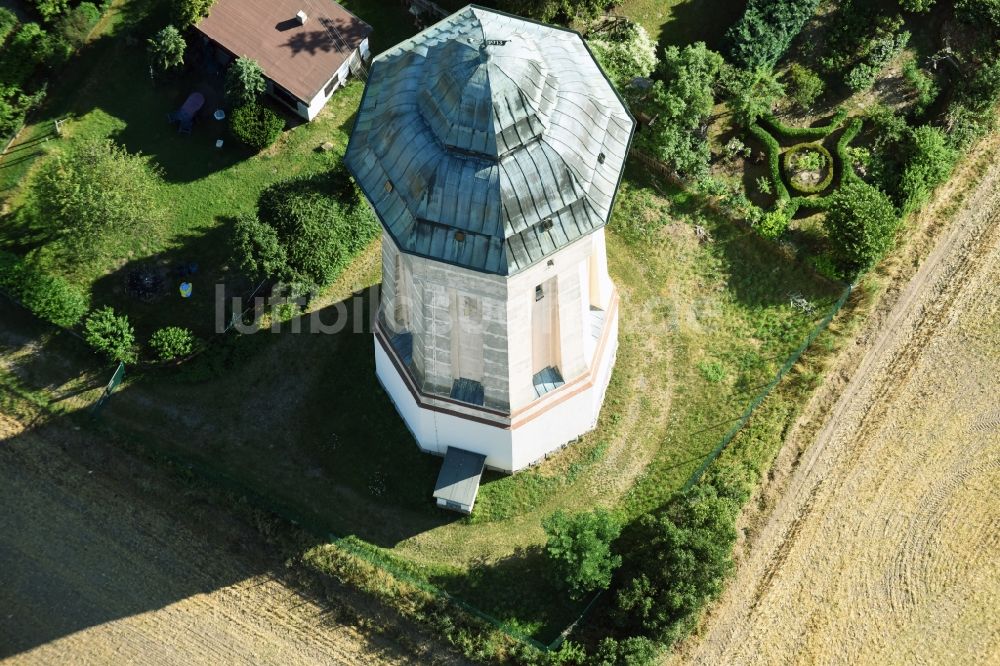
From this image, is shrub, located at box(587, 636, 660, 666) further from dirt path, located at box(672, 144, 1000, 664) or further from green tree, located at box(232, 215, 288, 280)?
green tree, located at box(232, 215, 288, 280)

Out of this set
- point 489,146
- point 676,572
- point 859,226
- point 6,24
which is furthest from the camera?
point 6,24

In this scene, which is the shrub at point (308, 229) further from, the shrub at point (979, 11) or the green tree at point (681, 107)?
the shrub at point (979, 11)

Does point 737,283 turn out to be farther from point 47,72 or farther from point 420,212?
point 47,72

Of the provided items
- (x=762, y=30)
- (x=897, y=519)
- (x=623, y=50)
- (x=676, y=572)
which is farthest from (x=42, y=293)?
(x=897, y=519)

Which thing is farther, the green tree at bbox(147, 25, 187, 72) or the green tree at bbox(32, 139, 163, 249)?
the green tree at bbox(147, 25, 187, 72)

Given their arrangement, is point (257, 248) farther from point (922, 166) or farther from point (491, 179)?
point (922, 166)

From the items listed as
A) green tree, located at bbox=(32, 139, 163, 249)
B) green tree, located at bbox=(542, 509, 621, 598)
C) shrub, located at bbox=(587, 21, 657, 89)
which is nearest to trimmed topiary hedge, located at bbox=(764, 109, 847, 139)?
shrub, located at bbox=(587, 21, 657, 89)

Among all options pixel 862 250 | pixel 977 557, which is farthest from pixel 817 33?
pixel 977 557
